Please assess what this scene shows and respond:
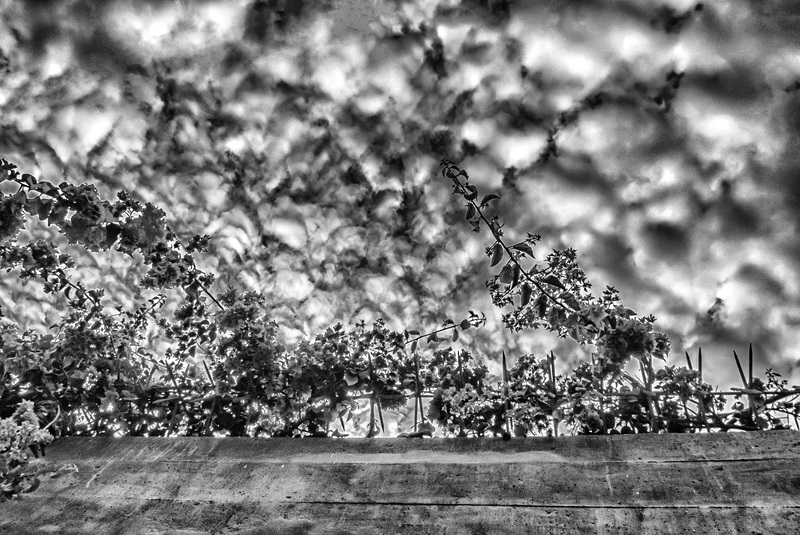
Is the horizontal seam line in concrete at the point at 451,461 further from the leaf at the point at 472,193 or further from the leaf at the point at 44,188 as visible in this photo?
the leaf at the point at 44,188

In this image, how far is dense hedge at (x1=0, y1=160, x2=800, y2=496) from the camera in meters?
2.07

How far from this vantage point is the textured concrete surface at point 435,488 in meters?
1.49

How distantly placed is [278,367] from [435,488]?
1.23 m

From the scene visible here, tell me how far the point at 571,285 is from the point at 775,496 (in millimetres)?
1223

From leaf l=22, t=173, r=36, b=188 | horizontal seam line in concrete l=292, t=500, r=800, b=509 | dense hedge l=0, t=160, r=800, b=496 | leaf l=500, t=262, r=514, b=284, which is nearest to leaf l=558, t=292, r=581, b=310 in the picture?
dense hedge l=0, t=160, r=800, b=496

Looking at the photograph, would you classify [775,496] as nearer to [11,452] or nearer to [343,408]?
[343,408]

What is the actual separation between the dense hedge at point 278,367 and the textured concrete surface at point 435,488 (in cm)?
25

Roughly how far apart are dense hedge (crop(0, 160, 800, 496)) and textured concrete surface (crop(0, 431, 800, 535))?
251mm

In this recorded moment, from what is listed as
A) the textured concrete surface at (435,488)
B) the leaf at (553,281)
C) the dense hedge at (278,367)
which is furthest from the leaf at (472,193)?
the textured concrete surface at (435,488)

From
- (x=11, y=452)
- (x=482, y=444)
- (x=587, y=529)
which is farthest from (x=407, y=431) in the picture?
(x=11, y=452)

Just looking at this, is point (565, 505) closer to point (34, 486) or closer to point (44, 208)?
point (34, 486)

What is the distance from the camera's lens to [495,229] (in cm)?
194

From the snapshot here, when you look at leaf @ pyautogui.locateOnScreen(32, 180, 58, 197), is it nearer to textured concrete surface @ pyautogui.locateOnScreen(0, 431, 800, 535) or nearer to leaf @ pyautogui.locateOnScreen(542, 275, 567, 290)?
textured concrete surface @ pyautogui.locateOnScreen(0, 431, 800, 535)

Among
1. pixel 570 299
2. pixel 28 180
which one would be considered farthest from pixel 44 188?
pixel 570 299
